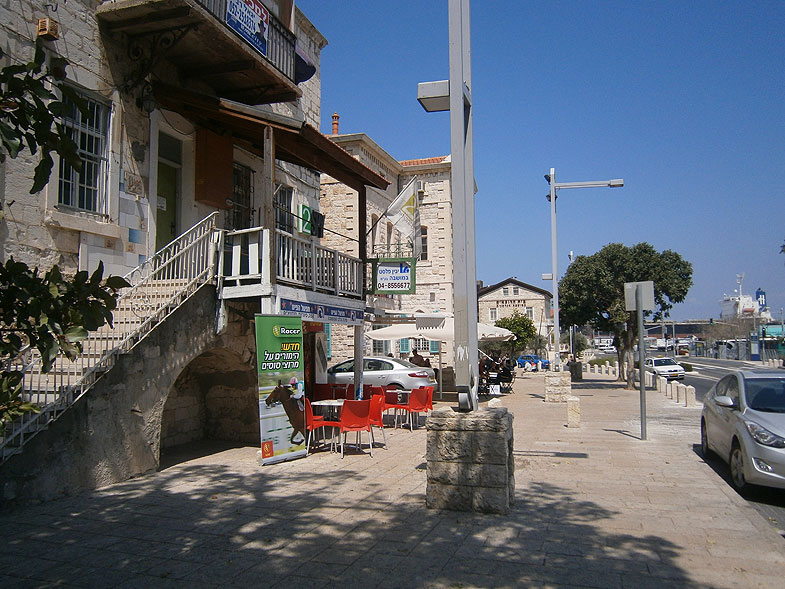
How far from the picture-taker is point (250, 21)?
10.6 m

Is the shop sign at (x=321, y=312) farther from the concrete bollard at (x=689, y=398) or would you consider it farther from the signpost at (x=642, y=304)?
the concrete bollard at (x=689, y=398)

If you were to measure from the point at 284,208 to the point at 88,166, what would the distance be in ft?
19.9

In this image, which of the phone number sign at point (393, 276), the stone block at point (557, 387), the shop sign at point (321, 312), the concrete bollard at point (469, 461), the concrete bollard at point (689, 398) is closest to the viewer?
the concrete bollard at point (469, 461)

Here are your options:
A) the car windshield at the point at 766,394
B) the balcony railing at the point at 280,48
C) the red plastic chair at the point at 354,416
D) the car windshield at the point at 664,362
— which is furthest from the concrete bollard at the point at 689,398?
the car windshield at the point at 664,362

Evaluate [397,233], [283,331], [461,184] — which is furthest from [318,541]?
[397,233]

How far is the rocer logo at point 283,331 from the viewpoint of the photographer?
8914 mm

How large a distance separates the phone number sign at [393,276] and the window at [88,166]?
6447mm

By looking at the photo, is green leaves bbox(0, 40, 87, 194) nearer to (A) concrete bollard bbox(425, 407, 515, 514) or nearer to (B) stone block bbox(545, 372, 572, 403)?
(A) concrete bollard bbox(425, 407, 515, 514)

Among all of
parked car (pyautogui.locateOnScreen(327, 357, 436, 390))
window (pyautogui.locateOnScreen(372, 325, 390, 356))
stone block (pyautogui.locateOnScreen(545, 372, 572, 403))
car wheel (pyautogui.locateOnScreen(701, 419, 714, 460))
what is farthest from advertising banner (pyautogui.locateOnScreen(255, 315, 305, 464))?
window (pyautogui.locateOnScreen(372, 325, 390, 356))

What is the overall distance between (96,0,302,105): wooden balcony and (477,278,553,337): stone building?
180 feet

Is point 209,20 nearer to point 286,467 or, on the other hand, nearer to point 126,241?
point 126,241

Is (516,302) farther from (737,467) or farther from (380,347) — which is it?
(737,467)

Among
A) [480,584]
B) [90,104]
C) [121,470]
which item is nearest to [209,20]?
[90,104]

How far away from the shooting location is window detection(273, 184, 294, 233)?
46.1 feet
